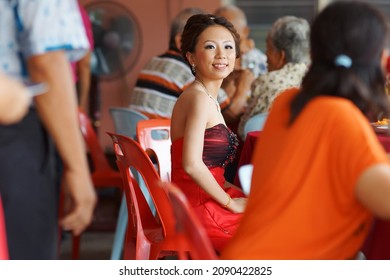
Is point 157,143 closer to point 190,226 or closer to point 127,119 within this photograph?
point 127,119

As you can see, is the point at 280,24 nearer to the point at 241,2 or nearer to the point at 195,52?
the point at 195,52

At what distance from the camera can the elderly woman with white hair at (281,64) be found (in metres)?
4.02

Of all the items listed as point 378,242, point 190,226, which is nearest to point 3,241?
point 190,226

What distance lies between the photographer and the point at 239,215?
2809 mm

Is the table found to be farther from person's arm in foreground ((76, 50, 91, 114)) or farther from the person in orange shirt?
person's arm in foreground ((76, 50, 91, 114))

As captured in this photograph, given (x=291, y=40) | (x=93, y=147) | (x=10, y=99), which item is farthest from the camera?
(x=93, y=147)

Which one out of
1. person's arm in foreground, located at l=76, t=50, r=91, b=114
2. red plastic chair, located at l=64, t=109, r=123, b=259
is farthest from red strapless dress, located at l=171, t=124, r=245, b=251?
person's arm in foreground, located at l=76, t=50, r=91, b=114

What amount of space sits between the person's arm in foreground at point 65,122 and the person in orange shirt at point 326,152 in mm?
384

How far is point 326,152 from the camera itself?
5.73ft

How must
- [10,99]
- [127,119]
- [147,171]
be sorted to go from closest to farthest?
[10,99] → [147,171] → [127,119]

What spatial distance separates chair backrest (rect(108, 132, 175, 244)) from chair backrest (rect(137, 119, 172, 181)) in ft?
1.97

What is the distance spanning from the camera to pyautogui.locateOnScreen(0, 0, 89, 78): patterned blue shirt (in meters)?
1.71

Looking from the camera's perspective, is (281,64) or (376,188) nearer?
(376,188)

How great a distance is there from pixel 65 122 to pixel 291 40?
2.68 m
